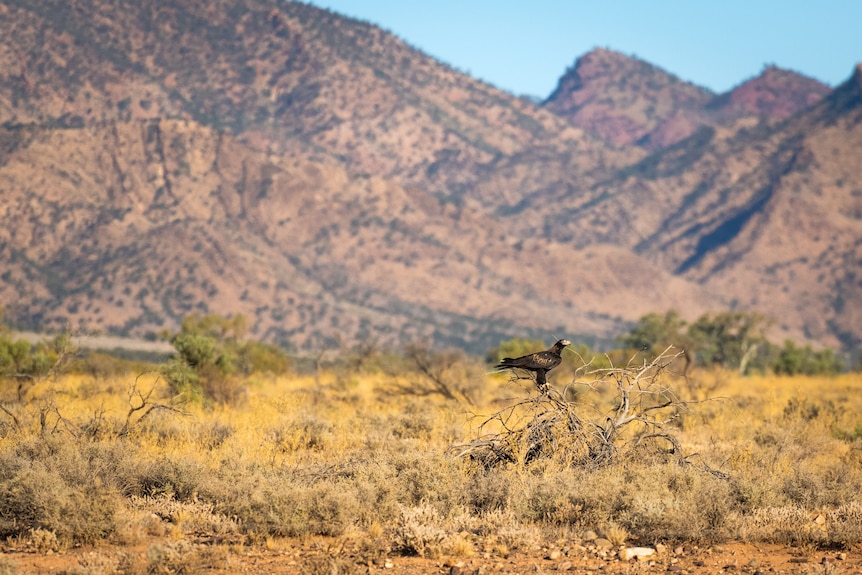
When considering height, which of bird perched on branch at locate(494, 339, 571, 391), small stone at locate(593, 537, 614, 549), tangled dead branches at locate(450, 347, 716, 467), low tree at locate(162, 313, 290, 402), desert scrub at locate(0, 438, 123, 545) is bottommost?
low tree at locate(162, 313, 290, 402)

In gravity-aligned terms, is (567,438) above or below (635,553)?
above

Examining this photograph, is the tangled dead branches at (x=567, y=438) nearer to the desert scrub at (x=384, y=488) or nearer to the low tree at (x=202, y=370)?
the desert scrub at (x=384, y=488)

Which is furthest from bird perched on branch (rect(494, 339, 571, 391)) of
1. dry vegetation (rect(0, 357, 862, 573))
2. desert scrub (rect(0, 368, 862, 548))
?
desert scrub (rect(0, 368, 862, 548))

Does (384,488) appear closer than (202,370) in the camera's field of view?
Yes

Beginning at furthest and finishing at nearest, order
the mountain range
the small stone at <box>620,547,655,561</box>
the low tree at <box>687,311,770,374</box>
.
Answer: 1. the mountain range
2. the low tree at <box>687,311,770,374</box>
3. the small stone at <box>620,547,655,561</box>

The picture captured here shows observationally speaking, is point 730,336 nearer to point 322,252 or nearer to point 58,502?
point 58,502

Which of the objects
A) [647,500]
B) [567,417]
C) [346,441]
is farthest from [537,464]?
[346,441]

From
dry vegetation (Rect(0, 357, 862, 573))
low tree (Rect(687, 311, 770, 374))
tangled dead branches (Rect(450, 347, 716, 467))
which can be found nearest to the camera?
dry vegetation (Rect(0, 357, 862, 573))

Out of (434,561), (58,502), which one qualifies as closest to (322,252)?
(58,502)

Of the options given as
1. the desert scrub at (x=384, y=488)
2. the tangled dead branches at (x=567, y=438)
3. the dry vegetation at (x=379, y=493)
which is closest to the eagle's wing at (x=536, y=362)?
the dry vegetation at (x=379, y=493)

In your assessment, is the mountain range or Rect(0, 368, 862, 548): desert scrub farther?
the mountain range

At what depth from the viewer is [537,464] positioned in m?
13.0

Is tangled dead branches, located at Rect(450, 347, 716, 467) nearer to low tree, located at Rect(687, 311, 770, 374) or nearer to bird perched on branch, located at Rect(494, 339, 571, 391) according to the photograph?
bird perched on branch, located at Rect(494, 339, 571, 391)

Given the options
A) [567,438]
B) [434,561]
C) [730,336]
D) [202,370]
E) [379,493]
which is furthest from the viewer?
[730,336]
